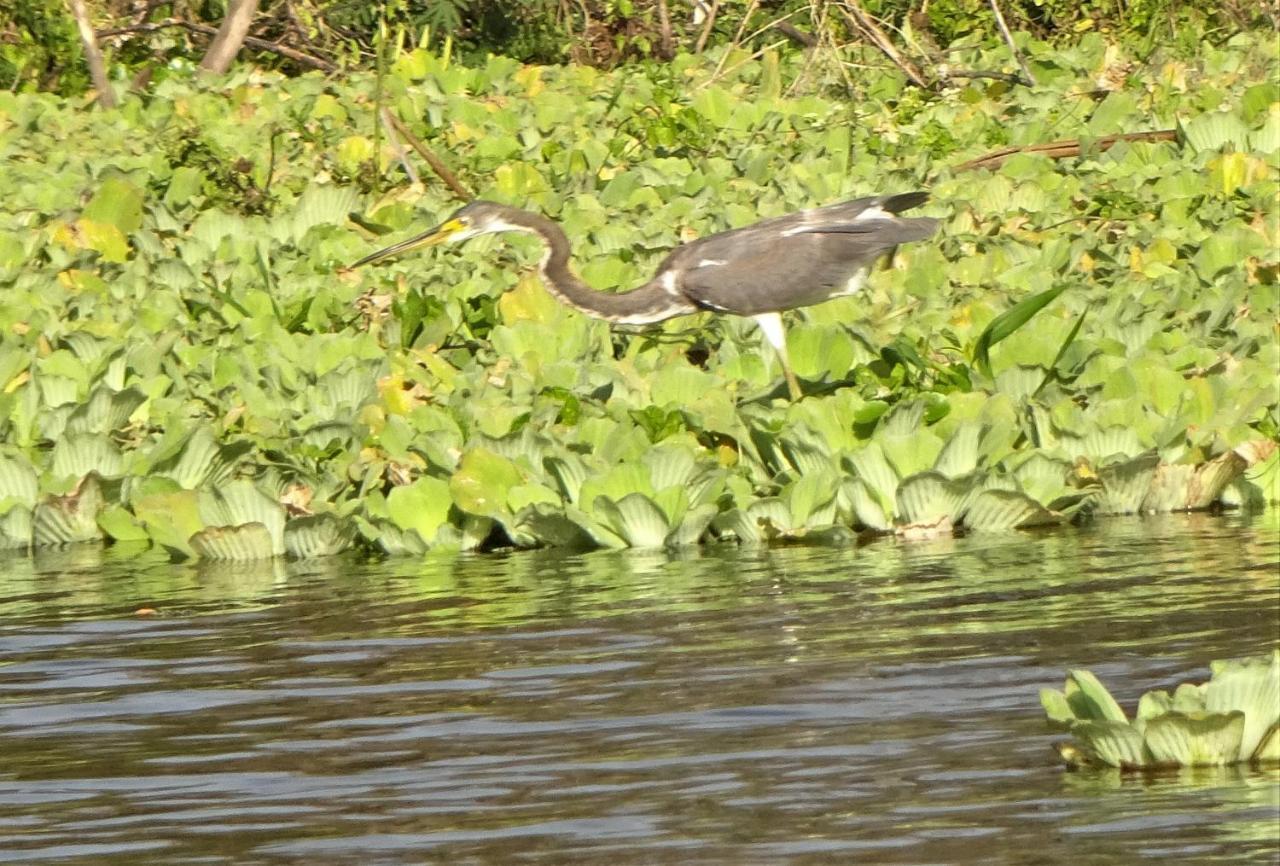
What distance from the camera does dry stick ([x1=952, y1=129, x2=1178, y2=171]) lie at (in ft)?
35.7

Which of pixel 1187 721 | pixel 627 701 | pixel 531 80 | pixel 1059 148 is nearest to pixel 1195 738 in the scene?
pixel 1187 721

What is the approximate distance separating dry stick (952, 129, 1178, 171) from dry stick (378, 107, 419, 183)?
243 cm

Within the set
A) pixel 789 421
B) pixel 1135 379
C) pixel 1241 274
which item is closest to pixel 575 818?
pixel 789 421

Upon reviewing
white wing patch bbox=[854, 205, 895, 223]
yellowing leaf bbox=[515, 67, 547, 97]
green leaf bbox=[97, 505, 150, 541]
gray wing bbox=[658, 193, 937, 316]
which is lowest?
green leaf bbox=[97, 505, 150, 541]

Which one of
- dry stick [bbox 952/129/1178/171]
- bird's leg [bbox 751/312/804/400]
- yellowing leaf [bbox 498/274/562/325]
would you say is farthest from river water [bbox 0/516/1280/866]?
dry stick [bbox 952/129/1178/171]

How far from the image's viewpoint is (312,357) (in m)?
7.98

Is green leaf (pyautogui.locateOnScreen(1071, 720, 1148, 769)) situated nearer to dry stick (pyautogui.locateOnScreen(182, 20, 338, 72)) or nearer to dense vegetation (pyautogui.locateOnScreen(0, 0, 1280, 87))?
dense vegetation (pyautogui.locateOnScreen(0, 0, 1280, 87))

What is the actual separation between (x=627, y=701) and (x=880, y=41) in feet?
28.2

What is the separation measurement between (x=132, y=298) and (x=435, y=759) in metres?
5.05

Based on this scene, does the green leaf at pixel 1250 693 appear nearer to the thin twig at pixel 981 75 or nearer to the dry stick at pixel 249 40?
the thin twig at pixel 981 75

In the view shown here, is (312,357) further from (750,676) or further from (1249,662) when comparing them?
(1249,662)

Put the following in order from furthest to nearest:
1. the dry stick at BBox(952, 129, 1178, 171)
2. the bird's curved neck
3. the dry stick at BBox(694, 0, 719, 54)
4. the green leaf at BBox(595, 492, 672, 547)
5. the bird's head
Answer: the dry stick at BBox(694, 0, 719, 54) → the dry stick at BBox(952, 129, 1178, 171) → the bird's head → the bird's curved neck → the green leaf at BBox(595, 492, 672, 547)

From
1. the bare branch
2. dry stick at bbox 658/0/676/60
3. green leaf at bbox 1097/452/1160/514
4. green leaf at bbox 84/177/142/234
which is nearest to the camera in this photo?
green leaf at bbox 1097/452/1160/514

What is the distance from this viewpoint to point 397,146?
11.1 m
